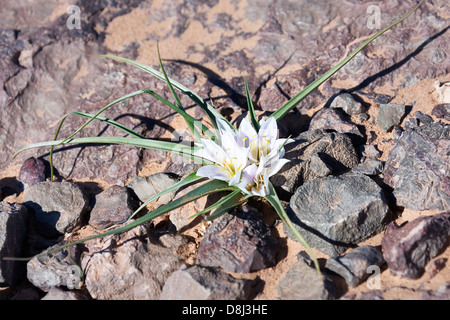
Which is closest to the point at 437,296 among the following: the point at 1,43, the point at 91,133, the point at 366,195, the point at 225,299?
the point at 366,195

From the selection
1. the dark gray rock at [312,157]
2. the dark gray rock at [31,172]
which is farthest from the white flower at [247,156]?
the dark gray rock at [31,172]

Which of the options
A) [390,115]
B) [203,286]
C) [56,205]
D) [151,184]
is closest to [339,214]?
[203,286]

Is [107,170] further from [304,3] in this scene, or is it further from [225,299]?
[304,3]

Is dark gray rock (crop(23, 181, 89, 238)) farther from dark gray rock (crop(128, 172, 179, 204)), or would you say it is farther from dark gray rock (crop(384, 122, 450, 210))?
dark gray rock (crop(384, 122, 450, 210))

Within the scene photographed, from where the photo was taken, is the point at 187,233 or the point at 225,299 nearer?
the point at 225,299

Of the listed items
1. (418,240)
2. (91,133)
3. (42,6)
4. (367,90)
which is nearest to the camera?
(418,240)
